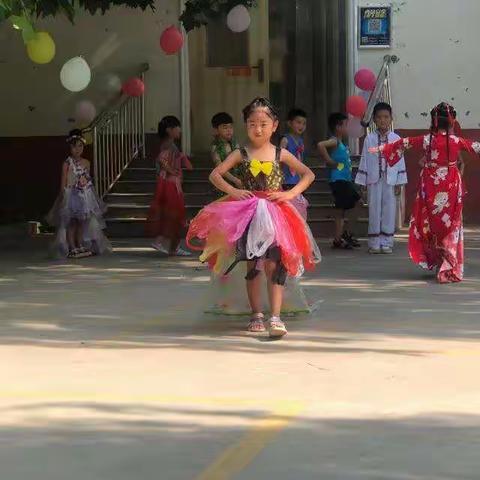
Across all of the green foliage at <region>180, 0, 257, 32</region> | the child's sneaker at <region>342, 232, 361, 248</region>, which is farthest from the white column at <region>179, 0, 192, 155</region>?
the child's sneaker at <region>342, 232, 361, 248</region>

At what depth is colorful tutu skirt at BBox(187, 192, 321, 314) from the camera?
7598 millimetres

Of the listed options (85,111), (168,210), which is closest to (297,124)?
(168,210)

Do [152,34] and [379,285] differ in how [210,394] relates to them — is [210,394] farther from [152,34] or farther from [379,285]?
[152,34]

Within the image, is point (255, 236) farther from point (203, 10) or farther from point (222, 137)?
point (203, 10)

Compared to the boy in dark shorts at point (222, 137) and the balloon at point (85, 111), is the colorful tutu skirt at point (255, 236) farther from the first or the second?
the balloon at point (85, 111)

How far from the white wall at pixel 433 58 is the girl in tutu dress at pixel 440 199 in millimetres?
5196

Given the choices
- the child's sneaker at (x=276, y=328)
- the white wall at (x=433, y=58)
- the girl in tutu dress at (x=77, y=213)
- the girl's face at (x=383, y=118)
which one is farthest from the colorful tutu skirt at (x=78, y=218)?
the child's sneaker at (x=276, y=328)

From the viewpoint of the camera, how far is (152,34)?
53.5 feet

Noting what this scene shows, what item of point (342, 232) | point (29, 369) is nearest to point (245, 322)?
point (29, 369)

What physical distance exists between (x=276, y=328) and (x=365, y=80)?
314 inches

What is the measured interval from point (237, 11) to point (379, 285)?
4.93m

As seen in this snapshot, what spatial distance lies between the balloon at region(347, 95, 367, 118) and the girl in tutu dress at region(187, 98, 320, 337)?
6496 millimetres

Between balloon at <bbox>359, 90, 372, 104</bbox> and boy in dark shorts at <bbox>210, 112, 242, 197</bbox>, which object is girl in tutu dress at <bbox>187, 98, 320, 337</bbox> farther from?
balloon at <bbox>359, 90, 372, 104</bbox>

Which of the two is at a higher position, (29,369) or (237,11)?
(237,11)
